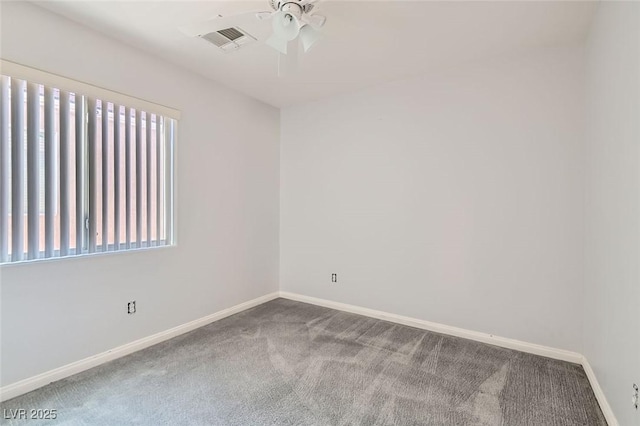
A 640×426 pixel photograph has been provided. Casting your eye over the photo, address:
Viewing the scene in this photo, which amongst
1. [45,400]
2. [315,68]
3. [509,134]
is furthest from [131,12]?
[509,134]

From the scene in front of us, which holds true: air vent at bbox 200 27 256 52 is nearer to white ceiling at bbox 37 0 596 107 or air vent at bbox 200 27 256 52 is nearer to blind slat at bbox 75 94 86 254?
white ceiling at bbox 37 0 596 107

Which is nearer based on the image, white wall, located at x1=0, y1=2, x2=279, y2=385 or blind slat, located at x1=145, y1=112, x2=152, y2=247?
white wall, located at x1=0, y1=2, x2=279, y2=385

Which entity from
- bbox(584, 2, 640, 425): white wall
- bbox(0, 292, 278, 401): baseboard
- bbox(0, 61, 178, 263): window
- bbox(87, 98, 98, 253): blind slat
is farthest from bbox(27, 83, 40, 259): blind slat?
bbox(584, 2, 640, 425): white wall

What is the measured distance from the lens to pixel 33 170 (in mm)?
2051

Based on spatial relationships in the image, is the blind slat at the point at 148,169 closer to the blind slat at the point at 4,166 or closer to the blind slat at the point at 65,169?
the blind slat at the point at 65,169

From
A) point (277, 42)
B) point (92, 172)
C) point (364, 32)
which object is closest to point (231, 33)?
point (277, 42)

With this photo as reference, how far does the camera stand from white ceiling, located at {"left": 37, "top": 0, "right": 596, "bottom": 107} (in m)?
2.05

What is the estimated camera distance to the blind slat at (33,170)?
6.68 feet

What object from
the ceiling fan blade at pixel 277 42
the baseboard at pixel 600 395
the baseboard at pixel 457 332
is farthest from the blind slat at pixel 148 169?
the baseboard at pixel 600 395

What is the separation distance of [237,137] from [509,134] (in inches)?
111

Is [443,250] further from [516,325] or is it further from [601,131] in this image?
[601,131]

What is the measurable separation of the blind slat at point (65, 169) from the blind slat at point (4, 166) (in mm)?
276

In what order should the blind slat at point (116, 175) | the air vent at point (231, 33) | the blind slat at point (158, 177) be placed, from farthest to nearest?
the blind slat at point (158, 177) → the blind slat at point (116, 175) → the air vent at point (231, 33)

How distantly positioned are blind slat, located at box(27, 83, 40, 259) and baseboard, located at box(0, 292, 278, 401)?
2.73 ft
